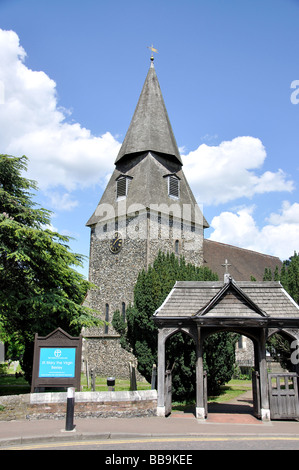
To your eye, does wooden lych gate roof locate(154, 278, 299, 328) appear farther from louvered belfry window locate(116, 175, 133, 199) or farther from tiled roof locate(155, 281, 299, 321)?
louvered belfry window locate(116, 175, 133, 199)

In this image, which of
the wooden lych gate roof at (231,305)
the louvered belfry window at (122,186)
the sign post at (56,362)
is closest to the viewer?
the sign post at (56,362)

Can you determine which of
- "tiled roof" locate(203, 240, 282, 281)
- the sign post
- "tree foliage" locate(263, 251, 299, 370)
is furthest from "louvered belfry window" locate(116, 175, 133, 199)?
the sign post

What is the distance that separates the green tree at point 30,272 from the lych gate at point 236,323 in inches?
181

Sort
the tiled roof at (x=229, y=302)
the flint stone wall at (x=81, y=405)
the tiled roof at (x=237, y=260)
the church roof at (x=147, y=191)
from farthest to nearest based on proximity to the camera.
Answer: the tiled roof at (x=237, y=260)
the church roof at (x=147, y=191)
the tiled roof at (x=229, y=302)
the flint stone wall at (x=81, y=405)

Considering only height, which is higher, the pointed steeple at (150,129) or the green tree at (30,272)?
the pointed steeple at (150,129)

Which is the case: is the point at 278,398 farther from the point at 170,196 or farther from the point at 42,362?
the point at 170,196

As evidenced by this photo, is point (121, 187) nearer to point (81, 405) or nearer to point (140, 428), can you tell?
point (81, 405)

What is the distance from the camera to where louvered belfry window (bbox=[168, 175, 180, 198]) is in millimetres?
29344

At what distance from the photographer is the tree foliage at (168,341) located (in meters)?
15.4

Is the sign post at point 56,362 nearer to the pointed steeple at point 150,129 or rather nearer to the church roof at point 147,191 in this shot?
the church roof at point 147,191

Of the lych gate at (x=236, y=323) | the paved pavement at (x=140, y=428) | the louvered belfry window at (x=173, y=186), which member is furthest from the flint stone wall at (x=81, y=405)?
the louvered belfry window at (x=173, y=186)

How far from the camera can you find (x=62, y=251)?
1473 cm

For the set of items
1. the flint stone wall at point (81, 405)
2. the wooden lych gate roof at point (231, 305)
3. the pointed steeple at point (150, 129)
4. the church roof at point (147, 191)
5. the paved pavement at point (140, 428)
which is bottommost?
the paved pavement at point (140, 428)
